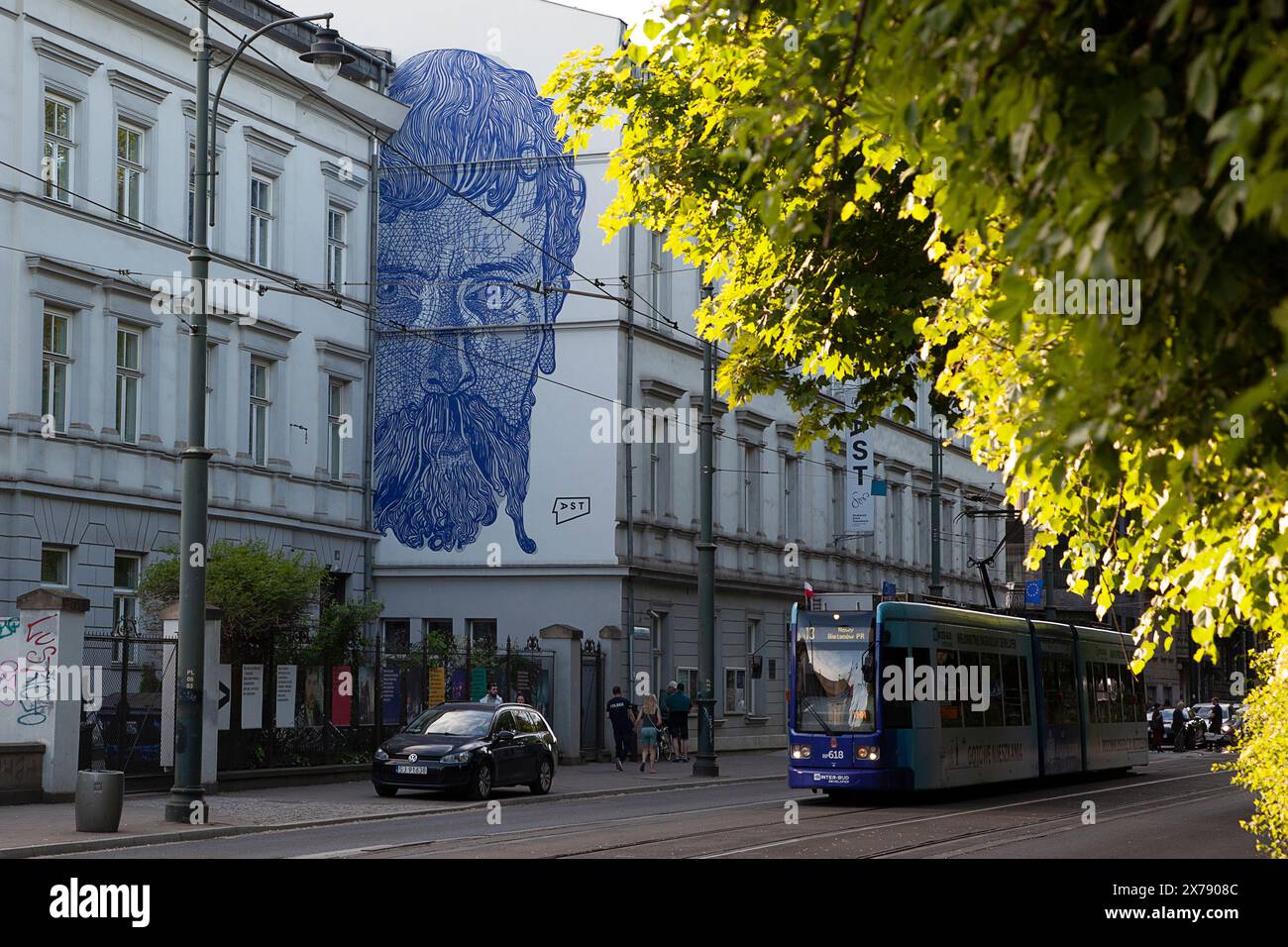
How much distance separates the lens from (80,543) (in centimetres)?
3069

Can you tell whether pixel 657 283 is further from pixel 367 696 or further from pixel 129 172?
pixel 367 696

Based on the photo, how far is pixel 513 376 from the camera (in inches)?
1642

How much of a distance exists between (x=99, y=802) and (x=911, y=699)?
11.8 meters

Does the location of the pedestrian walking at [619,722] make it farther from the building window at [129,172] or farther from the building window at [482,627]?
Answer: the building window at [129,172]

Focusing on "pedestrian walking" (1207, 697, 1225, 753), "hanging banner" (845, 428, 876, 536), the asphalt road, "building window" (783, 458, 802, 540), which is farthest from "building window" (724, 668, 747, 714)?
"pedestrian walking" (1207, 697, 1225, 753)

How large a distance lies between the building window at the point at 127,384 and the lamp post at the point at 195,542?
1153 cm

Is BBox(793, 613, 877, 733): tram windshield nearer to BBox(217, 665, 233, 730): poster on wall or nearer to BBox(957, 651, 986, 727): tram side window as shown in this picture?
BBox(957, 651, 986, 727): tram side window

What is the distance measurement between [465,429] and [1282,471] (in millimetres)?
36106

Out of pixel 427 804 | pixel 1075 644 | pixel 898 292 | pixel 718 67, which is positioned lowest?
pixel 427 804

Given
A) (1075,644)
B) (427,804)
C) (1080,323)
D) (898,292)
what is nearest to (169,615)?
(427,804)

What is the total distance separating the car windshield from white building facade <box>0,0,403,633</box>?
742 centimetres

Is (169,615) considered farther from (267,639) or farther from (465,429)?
(465,429)

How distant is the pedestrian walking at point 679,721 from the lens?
38031 mm
